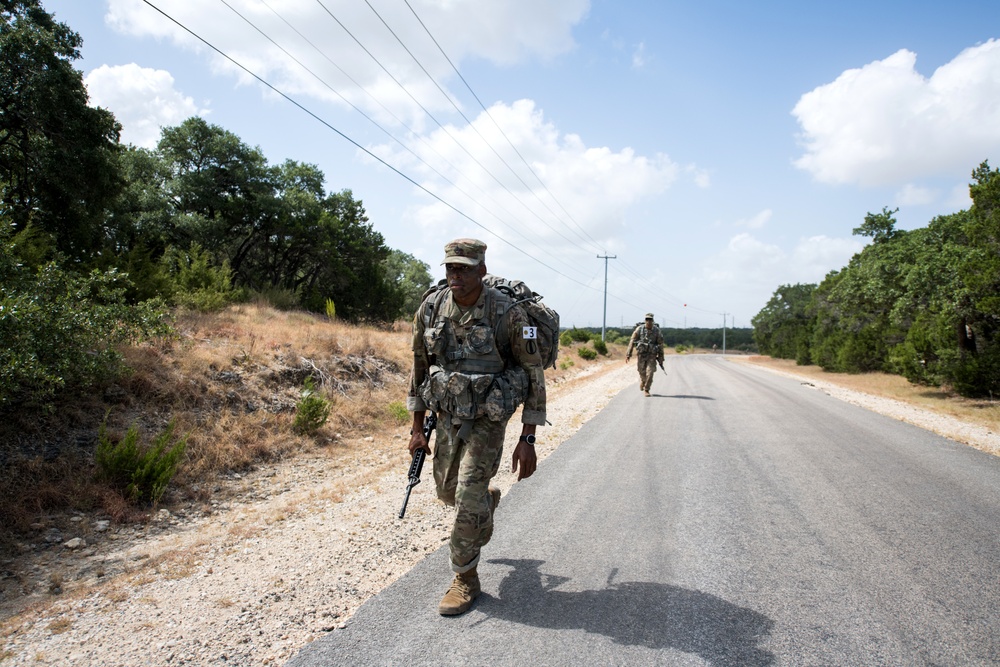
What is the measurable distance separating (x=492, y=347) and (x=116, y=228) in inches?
777

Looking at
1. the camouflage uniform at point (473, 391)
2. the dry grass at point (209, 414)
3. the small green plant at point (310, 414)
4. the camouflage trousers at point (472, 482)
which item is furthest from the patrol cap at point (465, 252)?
the small green plant at point (310, 414)

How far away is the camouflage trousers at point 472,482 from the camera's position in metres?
3.36

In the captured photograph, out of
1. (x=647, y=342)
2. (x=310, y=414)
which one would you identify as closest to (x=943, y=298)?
(x=647, y=342)

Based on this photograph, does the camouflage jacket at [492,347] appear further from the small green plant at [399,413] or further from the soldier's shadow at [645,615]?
the small green plant at [399,413]

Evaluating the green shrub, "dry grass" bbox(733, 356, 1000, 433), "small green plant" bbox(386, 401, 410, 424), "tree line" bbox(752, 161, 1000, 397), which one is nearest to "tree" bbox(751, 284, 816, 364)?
"tree line" bbox(752, 161, 1000, 397)

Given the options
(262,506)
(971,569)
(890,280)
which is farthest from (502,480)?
(890,280)

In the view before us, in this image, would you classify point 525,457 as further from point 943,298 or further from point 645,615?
point 943,298

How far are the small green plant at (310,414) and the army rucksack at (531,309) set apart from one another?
5.38 metres

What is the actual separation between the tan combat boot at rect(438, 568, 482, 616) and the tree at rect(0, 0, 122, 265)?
38.9 ft

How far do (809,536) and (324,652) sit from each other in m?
3.60

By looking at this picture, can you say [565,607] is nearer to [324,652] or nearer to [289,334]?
[324,652]

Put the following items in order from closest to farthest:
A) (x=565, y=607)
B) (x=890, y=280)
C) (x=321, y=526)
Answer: (x=565, y=607)
(x=321, y=526)
(x=890, y=280)

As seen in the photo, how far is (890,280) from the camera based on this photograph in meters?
21.5

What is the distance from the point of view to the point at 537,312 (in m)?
3.71
